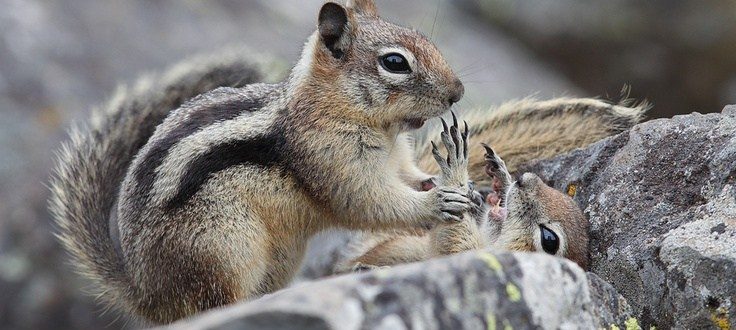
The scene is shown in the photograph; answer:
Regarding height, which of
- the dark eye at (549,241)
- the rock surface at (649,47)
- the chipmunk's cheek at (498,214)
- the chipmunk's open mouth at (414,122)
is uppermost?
the rock surface at (649,47)

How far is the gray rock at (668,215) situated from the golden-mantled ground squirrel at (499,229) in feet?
0.45

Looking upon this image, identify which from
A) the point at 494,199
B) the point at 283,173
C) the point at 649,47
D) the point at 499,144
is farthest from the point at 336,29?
the point at 649,47

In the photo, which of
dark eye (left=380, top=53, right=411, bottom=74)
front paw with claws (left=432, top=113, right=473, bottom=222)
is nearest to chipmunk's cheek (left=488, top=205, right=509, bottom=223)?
front paw with claws (left=432, top=113, right=473, bottom=222)

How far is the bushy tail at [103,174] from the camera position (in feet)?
16.4

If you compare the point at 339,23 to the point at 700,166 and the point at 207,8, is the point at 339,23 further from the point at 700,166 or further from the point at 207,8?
the point at 207,8

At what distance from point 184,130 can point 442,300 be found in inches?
88.3

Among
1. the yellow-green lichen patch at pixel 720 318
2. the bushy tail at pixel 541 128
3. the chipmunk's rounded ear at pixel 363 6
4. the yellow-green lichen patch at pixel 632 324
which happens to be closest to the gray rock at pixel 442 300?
the yellow-green lichen patch at pixel 632 324

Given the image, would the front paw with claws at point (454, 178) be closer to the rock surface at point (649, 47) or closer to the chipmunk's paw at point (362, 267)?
the chipmunk's paw at point (362, 267)

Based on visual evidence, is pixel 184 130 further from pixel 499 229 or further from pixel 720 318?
pixel 720 318

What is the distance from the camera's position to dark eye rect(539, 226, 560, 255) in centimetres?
426

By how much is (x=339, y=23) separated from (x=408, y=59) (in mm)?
408

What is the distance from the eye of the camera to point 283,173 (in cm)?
452

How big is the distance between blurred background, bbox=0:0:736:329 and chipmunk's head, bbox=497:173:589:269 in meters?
1.42

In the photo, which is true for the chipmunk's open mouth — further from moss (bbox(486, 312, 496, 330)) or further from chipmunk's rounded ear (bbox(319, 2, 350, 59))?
moss (bbox(486, 312, 496, 330))
